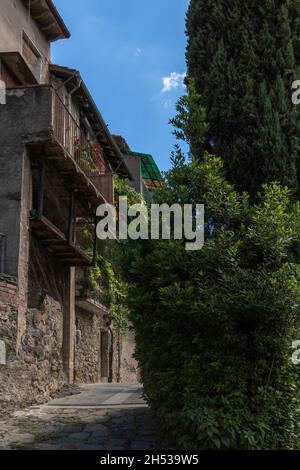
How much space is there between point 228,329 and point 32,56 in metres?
10.9

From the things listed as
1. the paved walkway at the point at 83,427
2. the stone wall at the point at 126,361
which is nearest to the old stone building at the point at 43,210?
the paved walkway at the point at 83,427

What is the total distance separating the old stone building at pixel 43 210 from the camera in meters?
9.24

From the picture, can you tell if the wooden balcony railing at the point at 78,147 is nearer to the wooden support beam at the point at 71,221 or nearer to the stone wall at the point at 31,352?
the wooden support beam at the point at 71,221

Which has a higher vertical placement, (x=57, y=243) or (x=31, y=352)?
(x=57, y=243)

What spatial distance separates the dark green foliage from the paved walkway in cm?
73

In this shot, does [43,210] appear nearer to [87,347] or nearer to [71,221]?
[71,221]

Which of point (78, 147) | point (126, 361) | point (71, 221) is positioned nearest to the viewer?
point (71, 221)

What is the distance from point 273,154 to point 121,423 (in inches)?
153

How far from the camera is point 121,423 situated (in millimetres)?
7023

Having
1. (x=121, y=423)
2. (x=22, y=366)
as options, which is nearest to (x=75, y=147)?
(x=22, y=366)

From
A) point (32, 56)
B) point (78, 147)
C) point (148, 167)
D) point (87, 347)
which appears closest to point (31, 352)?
point (78, 147)

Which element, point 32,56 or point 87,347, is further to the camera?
point 87,347

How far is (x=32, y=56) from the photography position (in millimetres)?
13891
